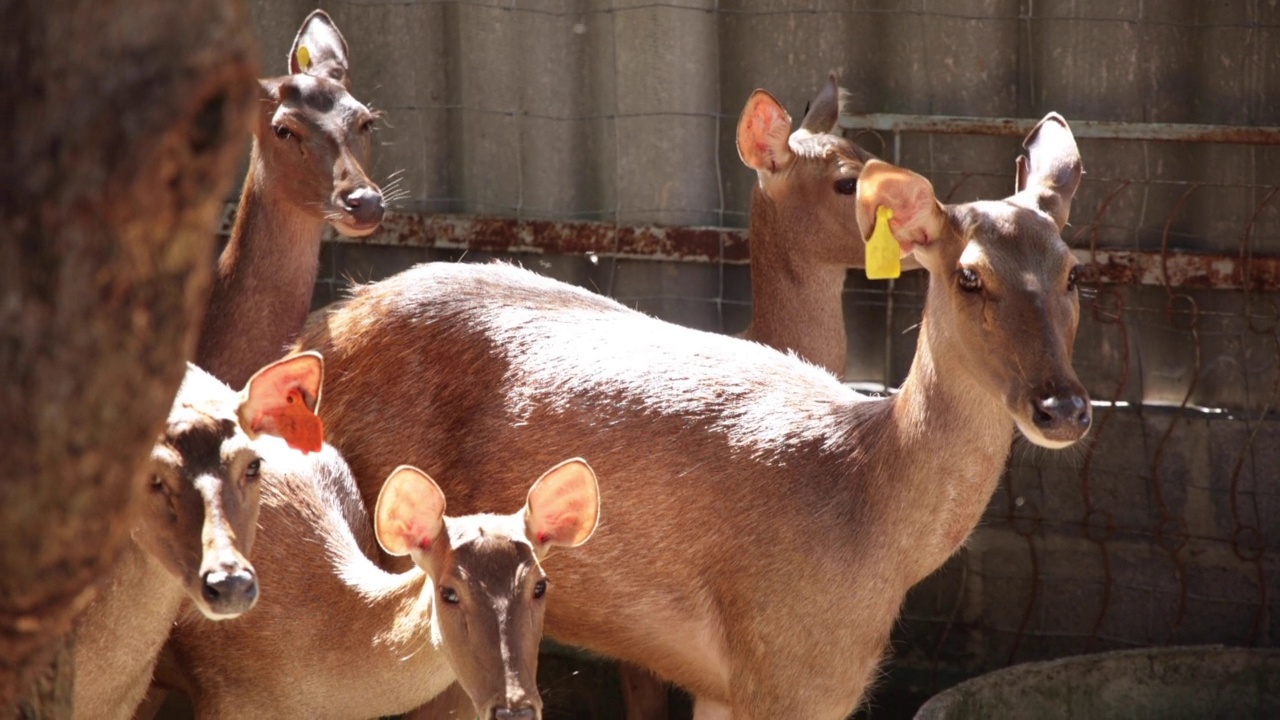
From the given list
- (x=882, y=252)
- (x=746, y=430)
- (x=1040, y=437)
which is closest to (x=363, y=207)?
(x=746, y=430)

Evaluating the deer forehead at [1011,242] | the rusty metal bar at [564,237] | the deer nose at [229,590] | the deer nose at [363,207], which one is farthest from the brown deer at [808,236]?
the deer nose at [229,590]

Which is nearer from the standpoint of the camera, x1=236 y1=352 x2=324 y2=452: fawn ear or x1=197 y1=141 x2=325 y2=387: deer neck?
x1=236 y1=352 x2=324 y2=452: fawn ear

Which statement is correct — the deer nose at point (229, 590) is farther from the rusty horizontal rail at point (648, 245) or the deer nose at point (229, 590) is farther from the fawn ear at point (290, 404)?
the rusty horizontal rail at point (648, 245)

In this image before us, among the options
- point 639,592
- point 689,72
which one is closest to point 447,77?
point 689,72

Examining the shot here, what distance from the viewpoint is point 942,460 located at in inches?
186

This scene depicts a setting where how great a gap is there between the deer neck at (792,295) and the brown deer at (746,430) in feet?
3.56

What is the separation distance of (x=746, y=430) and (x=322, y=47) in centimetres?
282

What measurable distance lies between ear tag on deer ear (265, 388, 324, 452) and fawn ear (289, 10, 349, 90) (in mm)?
2561

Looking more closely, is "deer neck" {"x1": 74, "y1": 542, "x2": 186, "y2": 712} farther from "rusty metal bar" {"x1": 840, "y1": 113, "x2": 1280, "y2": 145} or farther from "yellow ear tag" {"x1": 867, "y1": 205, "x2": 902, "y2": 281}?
"rusty metal bar" {"x1": 840, "y1": 113, "x2": 1280, "y2": 145}

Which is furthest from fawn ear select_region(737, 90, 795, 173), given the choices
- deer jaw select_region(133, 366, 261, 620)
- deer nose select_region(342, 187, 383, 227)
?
deer jaw select_region(133, 366, 261, 620)

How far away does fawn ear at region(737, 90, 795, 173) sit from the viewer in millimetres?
6348

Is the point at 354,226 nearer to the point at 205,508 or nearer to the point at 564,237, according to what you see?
the point at 564,237

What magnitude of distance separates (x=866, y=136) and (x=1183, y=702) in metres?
2.58

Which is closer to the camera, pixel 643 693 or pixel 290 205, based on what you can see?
pixel 643 693
